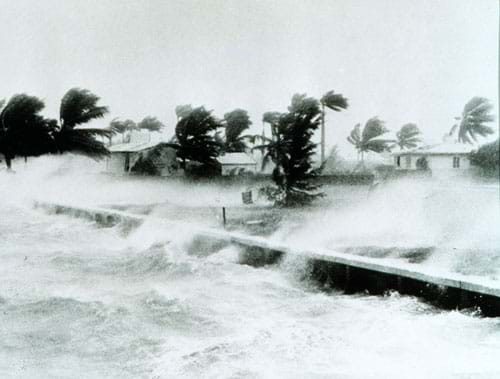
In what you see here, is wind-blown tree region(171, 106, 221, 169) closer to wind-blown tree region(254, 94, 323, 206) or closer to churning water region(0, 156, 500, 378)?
wind-blown tree region(254, 94, 323, 206)

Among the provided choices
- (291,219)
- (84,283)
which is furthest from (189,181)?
(84,283)

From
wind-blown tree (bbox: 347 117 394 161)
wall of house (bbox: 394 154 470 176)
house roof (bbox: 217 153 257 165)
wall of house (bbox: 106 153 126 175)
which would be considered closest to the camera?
wall of house (bbox: 106 153 126 175)

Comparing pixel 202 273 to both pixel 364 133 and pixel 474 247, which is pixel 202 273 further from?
pixel 364 133

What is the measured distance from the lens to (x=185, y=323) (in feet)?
13.4

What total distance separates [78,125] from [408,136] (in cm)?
2805

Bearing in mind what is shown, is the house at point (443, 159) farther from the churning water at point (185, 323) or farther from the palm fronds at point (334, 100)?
the churning water at point (185, 323)

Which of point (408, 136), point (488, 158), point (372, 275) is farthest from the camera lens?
point (408, 136)

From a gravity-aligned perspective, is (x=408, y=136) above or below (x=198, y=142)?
above

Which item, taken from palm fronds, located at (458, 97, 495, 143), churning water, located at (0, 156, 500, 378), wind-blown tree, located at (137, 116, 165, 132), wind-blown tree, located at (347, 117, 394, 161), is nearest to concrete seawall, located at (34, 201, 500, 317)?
churning water, located at (0, 156, 500, 378)

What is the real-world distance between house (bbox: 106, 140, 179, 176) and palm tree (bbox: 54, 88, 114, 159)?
7937 mm

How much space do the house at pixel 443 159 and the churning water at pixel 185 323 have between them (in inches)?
631

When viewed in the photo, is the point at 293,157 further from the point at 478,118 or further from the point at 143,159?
the point at 478,118

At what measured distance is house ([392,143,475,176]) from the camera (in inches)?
805

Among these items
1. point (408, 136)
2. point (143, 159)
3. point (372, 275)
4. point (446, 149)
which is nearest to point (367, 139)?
point (408, 136)
